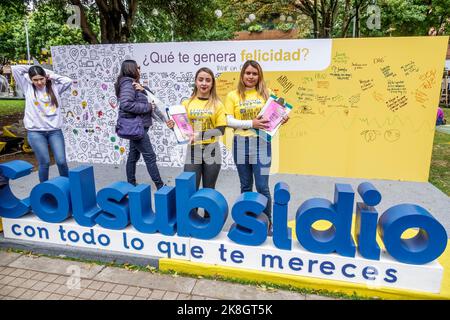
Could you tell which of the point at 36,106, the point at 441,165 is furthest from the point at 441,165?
the point at 36,106

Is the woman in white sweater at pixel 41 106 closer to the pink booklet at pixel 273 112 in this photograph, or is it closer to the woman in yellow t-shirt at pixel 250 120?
the woman in yellow t-shirt at pixel 250 120

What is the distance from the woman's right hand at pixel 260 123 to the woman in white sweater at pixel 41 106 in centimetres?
235

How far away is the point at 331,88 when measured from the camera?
5449 millimetres

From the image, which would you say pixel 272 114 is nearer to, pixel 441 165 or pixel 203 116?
pixel 203 116

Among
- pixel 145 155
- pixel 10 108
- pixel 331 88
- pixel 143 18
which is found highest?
pixel 143 18

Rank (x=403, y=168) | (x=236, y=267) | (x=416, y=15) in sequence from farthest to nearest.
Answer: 1. (x=416, y=15)
2. (x=403, y=168)
3. (x=236, y=267)

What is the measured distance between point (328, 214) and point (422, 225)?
2.12ft

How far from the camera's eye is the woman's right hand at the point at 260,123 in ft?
10.5

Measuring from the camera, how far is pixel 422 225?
100 inches

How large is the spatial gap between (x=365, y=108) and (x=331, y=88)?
59cm

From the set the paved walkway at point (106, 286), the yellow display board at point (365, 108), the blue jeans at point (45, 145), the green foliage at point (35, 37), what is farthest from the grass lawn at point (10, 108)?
the paved walkway at point (106, 286)

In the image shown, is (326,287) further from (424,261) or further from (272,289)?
(424,261)

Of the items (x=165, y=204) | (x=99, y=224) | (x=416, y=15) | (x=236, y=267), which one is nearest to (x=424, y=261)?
(x=236, y=267)

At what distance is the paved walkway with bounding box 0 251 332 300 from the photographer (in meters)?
2.74
